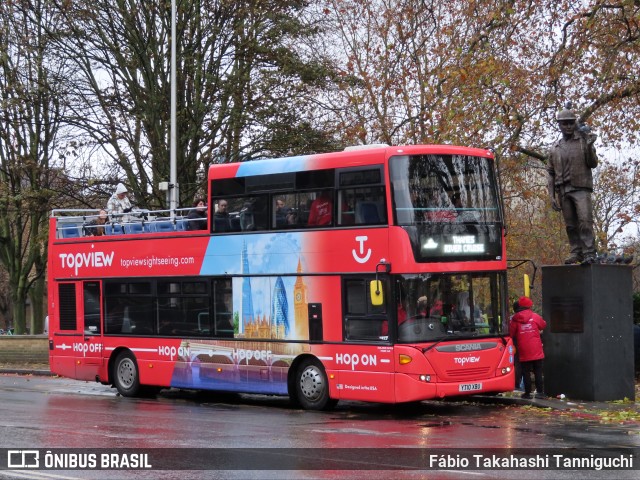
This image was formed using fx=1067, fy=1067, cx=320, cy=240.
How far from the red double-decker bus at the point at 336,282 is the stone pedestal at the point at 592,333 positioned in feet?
3.74

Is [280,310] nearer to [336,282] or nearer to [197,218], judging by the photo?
[336,282]

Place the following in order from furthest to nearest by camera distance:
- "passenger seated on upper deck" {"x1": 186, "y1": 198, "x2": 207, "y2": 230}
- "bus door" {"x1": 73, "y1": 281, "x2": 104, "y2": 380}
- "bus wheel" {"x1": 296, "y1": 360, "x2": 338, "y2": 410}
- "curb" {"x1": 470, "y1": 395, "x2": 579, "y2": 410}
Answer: "bus door" {"x1": 73, "y1": 281, "x2": 104, "y2": 380}
"passenger seated on upper deck" {"x1": 186, "y1": 198, "x2": 207, "y2": 230}
"bus wheel" {"x1": 296, "y1": 360, "x2": 338, "y2": 410}
"curb" {"x1": 470, "y1": 395, "x2": 579, "y2": 410}

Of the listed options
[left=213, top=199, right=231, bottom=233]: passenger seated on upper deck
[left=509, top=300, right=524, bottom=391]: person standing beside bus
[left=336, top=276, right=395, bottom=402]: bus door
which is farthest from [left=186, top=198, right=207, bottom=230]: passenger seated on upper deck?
[left=509, top=300, right=524, bottom=391]: person standing beside bus

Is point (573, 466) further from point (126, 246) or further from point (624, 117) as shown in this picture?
point (624, 117)

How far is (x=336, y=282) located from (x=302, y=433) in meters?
3.84

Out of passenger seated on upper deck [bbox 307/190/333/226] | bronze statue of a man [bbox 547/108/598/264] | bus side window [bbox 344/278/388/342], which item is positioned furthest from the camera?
bronze statue of a man [bbox 547/108/598/264]

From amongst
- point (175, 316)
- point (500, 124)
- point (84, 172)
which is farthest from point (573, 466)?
point (84, 172)

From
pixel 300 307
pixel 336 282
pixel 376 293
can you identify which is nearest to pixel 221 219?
pixel 300 307

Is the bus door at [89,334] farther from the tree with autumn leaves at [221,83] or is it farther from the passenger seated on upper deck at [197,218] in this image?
the tree with autumn leaves at [221,83]

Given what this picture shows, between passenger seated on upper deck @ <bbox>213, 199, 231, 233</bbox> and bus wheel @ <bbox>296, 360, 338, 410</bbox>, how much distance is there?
9.64 feet

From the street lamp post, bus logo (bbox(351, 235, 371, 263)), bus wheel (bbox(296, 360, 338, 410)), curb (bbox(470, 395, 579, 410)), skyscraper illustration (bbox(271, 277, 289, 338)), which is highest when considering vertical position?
the street lamp post

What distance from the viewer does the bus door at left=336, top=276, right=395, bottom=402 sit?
54.1 ft

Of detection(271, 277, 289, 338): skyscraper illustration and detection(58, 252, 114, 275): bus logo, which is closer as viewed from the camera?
detection(271, 277, 289, 338): skyscraper illustration

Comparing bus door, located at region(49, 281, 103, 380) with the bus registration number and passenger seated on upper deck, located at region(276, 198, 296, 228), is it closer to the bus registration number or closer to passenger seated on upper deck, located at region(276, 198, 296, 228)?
passenger seated on upper deck, located at region(276, 198, 296, 228)
